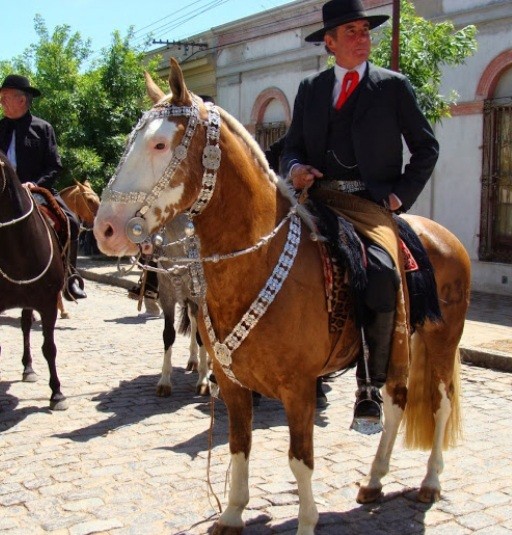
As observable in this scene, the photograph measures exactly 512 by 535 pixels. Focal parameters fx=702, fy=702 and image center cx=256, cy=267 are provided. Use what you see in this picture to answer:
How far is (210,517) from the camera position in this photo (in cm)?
420

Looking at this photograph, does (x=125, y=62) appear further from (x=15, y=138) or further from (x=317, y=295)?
(x=317, y=295)

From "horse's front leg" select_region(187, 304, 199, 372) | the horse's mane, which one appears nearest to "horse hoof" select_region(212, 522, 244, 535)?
the horse's mane

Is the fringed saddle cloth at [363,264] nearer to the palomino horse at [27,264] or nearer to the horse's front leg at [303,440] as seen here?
the horse's front leg at [303,440]

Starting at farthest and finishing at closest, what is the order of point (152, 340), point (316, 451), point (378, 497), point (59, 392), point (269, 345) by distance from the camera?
point (152, 340), point (59, 392), point (316, 451), point (378, 497), point (269, 345)

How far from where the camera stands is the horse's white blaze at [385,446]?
4406 millimetres

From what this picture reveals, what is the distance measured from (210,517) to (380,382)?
131cm

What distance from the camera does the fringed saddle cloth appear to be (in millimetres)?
3691

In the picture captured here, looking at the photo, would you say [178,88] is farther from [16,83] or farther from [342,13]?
[16,83]

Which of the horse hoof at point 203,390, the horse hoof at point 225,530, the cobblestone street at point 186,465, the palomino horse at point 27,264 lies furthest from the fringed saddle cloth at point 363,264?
the palomino horse at point 27,264

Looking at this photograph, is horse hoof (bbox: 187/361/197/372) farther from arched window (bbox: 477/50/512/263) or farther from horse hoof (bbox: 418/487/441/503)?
arched window (bbox: 477/50/512/263)

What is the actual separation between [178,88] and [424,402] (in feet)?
9.08

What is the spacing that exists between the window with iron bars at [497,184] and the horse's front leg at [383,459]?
9254 millimetres

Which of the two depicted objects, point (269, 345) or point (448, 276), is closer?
point (269, 345)

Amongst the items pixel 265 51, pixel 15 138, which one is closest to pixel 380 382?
pixel 15 138
